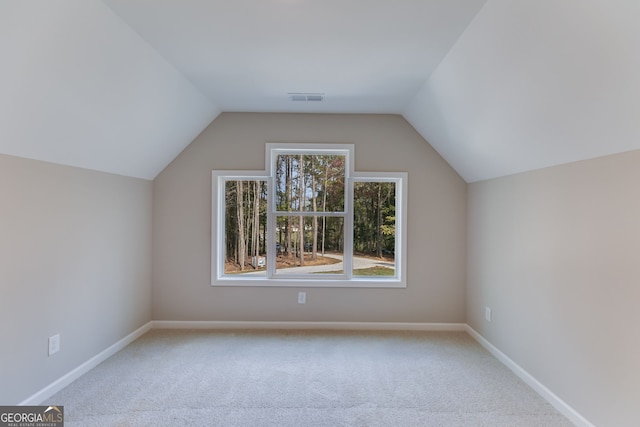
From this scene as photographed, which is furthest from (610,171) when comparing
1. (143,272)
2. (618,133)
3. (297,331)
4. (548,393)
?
(143,272)

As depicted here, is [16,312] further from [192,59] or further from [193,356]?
[192,59]

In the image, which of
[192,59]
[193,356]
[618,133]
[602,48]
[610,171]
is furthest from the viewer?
[193,356]

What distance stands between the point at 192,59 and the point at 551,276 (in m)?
3.05

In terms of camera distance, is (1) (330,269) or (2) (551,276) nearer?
(2) (551,276)

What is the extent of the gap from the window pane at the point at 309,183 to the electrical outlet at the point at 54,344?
229cm

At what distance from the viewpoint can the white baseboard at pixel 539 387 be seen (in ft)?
6.95

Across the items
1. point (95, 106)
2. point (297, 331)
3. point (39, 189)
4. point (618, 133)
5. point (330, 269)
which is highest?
point (95, 106)

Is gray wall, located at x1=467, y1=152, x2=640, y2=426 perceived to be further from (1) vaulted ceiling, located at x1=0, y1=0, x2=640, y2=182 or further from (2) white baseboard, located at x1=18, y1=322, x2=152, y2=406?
(2) white baseboard, located at x1=18, y1=322, x2=152, y2=406

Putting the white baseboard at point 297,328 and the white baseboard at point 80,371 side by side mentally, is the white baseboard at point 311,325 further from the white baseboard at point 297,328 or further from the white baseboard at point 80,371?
the white baseboard at point 80,371

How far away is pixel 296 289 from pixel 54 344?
2.15m

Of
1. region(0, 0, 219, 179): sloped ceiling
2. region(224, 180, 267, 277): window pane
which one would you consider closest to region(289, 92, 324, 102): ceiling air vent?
region(0, 0, 219, 179): sloped ceiling

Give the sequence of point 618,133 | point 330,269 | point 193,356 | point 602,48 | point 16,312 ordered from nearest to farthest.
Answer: point 602,48 < point 618,133 < point 16,312 < point 193,356 < point 330,269

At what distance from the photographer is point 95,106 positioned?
2303 millimetres

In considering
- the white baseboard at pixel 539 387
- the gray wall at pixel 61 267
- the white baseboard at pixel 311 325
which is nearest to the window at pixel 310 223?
the white baseboard at pixel 311 325
